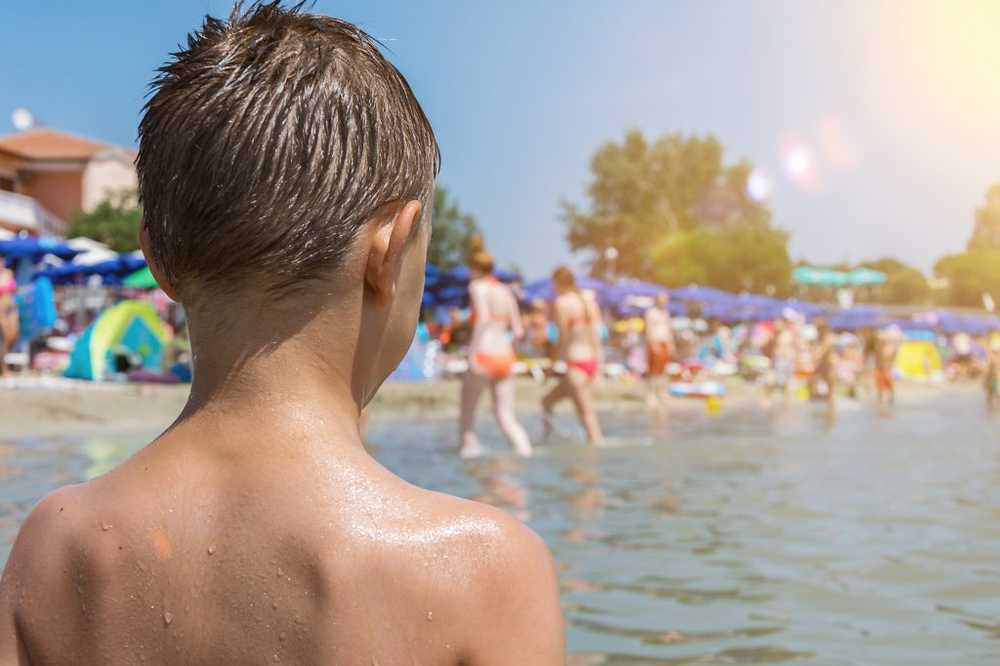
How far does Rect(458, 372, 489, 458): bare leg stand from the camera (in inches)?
377

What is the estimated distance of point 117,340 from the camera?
18688 mm

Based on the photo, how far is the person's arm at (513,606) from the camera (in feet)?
3.65

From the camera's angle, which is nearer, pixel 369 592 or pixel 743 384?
pixel 369 592

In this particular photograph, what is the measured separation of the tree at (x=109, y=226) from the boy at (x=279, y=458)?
47457 millimetres

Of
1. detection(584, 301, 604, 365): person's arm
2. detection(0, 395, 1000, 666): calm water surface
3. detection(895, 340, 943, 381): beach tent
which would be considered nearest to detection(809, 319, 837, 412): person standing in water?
detection(0, 395, 1000, 666): calm water surface

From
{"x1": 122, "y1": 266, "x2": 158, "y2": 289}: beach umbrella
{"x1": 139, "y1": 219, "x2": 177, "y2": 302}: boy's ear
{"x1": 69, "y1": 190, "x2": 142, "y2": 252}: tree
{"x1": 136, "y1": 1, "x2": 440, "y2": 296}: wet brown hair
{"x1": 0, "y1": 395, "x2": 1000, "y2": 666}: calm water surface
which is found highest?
{"x1": 69, "y1": 190, "x2": 142, "y2": 252}: tree

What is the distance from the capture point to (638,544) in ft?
17.3

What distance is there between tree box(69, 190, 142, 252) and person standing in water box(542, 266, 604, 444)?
3824 centimetres

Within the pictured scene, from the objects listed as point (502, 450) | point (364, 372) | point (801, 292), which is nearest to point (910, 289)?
point (801, 292)

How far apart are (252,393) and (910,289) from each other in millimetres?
109533

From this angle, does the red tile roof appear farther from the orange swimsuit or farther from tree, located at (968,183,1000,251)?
tree, located at (968,183,1000,251)

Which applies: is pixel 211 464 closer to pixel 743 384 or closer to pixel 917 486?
pixel 917 486

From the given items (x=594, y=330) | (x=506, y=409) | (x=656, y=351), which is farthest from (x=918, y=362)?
(x=506, y=409)

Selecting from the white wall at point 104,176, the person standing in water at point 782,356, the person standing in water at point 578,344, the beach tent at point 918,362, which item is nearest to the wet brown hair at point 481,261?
the person standing in water at point 578,344
